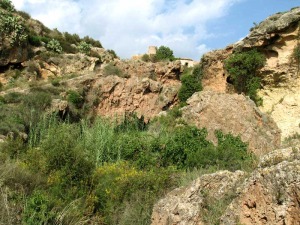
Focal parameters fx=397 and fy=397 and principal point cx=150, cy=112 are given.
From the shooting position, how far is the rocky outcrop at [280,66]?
72.0ft

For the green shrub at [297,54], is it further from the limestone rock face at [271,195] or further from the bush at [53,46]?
the bush at [53,46]

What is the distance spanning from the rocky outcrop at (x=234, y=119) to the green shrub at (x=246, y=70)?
374 cm

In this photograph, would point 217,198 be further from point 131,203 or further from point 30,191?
point 30,191

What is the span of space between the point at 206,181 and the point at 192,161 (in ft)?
21.4

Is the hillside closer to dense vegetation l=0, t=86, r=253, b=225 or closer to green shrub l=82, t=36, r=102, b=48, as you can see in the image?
dense vegetation l=0, t=86, r=253, b=225

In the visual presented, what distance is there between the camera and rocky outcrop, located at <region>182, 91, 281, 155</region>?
17703mm

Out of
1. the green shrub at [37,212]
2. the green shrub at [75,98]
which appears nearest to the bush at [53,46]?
the green shrub at [75,98]

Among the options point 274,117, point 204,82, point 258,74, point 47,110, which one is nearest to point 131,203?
point 47,110

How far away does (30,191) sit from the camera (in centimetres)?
921

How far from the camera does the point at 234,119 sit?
60.1ft

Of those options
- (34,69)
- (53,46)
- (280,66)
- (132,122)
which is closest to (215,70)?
(280,66)

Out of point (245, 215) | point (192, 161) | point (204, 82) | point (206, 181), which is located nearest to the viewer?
point (245, 215)

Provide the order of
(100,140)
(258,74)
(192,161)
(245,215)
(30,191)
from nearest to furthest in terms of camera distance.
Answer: (245,215), (30,191), (192,161), (100,140), (258,74)

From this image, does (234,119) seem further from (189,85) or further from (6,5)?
(6,5)
